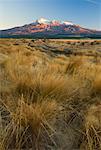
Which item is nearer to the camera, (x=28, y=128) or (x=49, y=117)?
(x=28, y=128)

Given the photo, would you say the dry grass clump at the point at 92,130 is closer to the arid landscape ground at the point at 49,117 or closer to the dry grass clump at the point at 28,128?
the arid landscape ground at the point at 49,117

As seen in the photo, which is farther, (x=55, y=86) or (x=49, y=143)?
(x=55, y=86)

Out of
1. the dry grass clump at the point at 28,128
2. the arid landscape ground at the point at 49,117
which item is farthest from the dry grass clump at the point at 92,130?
the dry grass clump at the point at 28,128

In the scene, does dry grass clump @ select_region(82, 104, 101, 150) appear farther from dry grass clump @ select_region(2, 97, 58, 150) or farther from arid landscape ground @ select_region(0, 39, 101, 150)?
dry grass clump @ select_region(2, 97, 58, 150)

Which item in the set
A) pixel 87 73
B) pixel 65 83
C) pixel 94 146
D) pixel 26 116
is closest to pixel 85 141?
pixel 94 146

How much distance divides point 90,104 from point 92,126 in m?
0.85

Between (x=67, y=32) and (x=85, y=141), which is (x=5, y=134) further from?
(x=67, y=32)

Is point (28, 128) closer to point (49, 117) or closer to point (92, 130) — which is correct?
point (49, 117)

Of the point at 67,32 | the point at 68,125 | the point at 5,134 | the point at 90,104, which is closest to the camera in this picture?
the point at 5,134

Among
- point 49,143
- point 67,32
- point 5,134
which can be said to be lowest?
point 67,32

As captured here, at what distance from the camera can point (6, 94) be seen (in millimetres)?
3045

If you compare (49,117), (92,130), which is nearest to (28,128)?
(49,117)

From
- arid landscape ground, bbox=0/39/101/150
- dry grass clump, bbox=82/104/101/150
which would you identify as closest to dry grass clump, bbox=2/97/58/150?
arid landscape ground, bbox=0/39/101/150

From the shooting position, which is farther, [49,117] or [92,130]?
[49,117]
